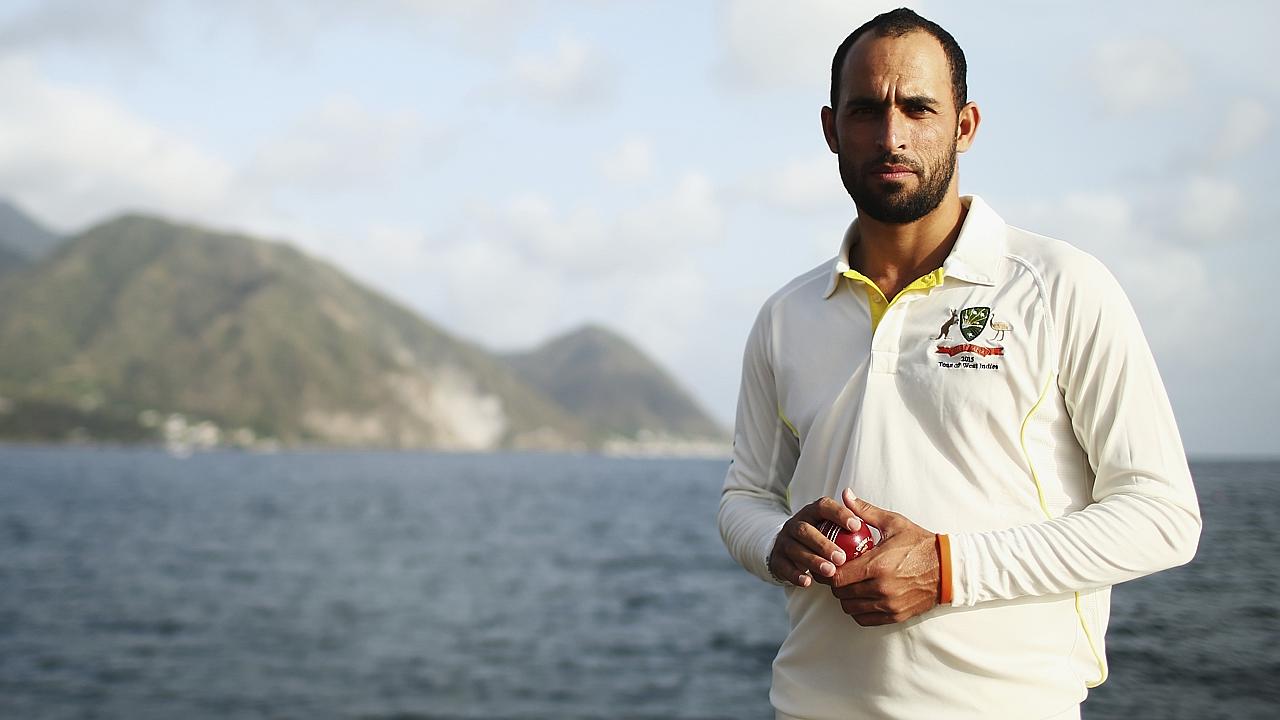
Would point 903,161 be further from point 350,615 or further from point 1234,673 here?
point 350,615

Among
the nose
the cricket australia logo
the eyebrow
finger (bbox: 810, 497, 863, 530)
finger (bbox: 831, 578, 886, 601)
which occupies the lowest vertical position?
finger (bbox: 831, 578, 886, 601)

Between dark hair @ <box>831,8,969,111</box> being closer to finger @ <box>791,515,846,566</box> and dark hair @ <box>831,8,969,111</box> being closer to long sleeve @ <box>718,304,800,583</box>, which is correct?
long sleeve @ <box>718,304,800,583</box>

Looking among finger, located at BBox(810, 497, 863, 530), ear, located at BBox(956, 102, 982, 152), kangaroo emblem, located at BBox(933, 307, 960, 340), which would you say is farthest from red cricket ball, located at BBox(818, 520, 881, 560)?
ear, located at BBox(956, 102, 982, 152)

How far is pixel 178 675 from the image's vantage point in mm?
20562

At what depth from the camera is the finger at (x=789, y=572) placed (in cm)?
288

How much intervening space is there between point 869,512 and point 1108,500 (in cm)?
65

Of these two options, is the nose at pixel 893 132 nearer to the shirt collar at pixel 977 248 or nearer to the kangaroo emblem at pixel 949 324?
the shirt collar at pixel 977 248

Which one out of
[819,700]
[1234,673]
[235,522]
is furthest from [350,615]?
[235,522]

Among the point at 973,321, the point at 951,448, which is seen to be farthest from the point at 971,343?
the point at 951,448

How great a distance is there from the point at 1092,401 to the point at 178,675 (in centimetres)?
2155

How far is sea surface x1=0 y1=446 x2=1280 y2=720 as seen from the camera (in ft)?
60.4

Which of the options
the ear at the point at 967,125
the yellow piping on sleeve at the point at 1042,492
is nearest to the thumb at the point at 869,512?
the yellow piping on sleeve at the point at 1042,492

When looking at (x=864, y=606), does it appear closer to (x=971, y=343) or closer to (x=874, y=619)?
(x=874, y=619)

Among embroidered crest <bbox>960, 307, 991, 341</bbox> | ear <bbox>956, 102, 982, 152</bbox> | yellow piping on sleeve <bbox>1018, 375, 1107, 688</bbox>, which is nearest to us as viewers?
yellow piping on sleeve <bbox>1018, 375, 1107, 688</bbox>
